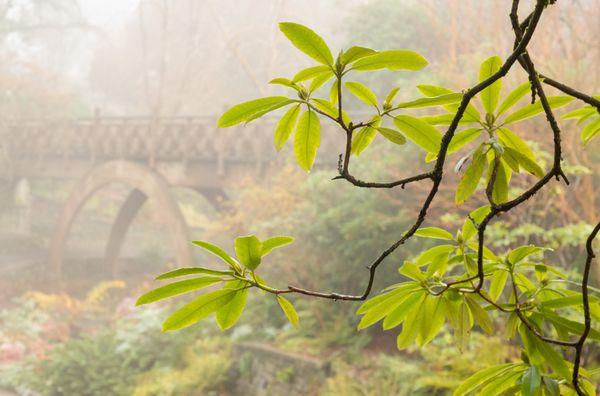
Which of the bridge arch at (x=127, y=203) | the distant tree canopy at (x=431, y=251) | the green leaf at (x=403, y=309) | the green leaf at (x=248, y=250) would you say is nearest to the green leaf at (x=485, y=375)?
the distant tree canopy at (x=431, y=251)

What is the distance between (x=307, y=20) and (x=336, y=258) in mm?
20601

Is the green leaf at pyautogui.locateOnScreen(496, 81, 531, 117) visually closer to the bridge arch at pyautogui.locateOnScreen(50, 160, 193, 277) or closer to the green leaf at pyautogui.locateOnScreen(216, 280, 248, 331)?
the green leaf at pyautogui.locateOnScreen(216, 280, 248, 331)

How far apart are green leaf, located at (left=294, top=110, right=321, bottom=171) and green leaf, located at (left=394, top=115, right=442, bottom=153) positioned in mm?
115

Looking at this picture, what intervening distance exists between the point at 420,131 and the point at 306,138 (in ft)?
0.51

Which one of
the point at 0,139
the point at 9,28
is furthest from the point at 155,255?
the point at 9,28

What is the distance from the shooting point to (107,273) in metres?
16.2

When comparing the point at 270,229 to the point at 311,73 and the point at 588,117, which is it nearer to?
the point at 588,117

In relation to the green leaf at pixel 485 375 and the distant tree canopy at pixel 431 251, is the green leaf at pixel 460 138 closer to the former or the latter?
the distant tree canopy at pixel 431 251

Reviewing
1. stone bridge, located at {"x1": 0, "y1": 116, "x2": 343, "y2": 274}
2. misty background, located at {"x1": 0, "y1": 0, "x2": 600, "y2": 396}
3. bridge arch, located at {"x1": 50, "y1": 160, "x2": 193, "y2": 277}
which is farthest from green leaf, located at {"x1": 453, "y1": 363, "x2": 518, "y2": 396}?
bridge arch, located at {"x1": 50, "y1": 160, "x2": 193, "y2": 277}

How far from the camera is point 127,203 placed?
14992 millimetres

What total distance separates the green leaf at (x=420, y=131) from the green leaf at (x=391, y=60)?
0.07 metres

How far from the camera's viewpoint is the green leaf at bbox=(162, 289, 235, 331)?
67 cm

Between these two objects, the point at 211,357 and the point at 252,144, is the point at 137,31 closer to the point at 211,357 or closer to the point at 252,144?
the point at 252,144

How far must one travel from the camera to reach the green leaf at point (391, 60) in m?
0.66
